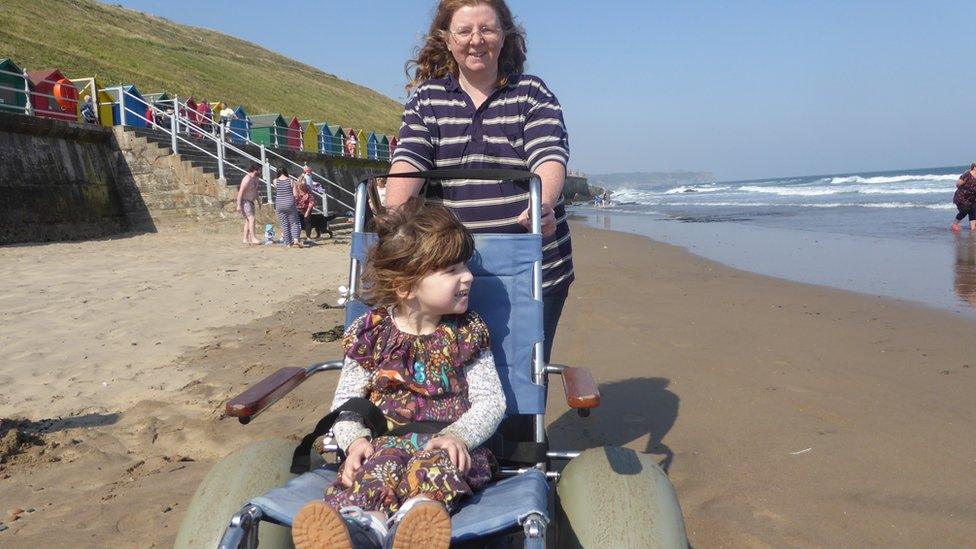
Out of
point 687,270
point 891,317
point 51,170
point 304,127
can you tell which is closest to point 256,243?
point 51,170

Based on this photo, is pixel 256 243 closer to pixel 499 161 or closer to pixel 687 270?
pixel 687 270

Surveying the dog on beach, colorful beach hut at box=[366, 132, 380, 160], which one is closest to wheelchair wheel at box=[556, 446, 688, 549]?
the dog on beach

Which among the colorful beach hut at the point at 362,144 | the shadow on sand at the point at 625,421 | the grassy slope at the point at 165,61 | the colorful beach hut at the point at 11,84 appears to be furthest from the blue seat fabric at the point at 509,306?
the grassy slope at the point at 165,61

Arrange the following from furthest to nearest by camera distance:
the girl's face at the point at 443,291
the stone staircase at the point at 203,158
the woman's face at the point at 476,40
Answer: the stone staircase at the point at 203,158, the woman's face at the point at 476,40, the girl's face at the point at 443,291

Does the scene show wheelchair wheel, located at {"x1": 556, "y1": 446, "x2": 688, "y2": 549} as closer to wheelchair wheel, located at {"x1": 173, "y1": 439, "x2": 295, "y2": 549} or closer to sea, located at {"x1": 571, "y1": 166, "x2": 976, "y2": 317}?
wheelchair wheel, located at {"x1": 173, "y1": 439, "x2": 295, "y2": 549}

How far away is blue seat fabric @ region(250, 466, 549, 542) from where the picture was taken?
1.91m

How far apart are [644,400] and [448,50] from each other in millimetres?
2539

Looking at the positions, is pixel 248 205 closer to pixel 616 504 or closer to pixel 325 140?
pixel 616 504

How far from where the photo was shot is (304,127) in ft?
94.5

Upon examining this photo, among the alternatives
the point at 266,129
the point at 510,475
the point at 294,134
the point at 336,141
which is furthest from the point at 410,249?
the point at 336,141

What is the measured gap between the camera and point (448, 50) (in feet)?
9.86

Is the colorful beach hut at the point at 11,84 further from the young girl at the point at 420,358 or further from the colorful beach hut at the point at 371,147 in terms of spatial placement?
the colorful beach hut at the point at 371,147

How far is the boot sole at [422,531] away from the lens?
1.77 metres

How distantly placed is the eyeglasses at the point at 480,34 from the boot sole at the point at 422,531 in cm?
173
